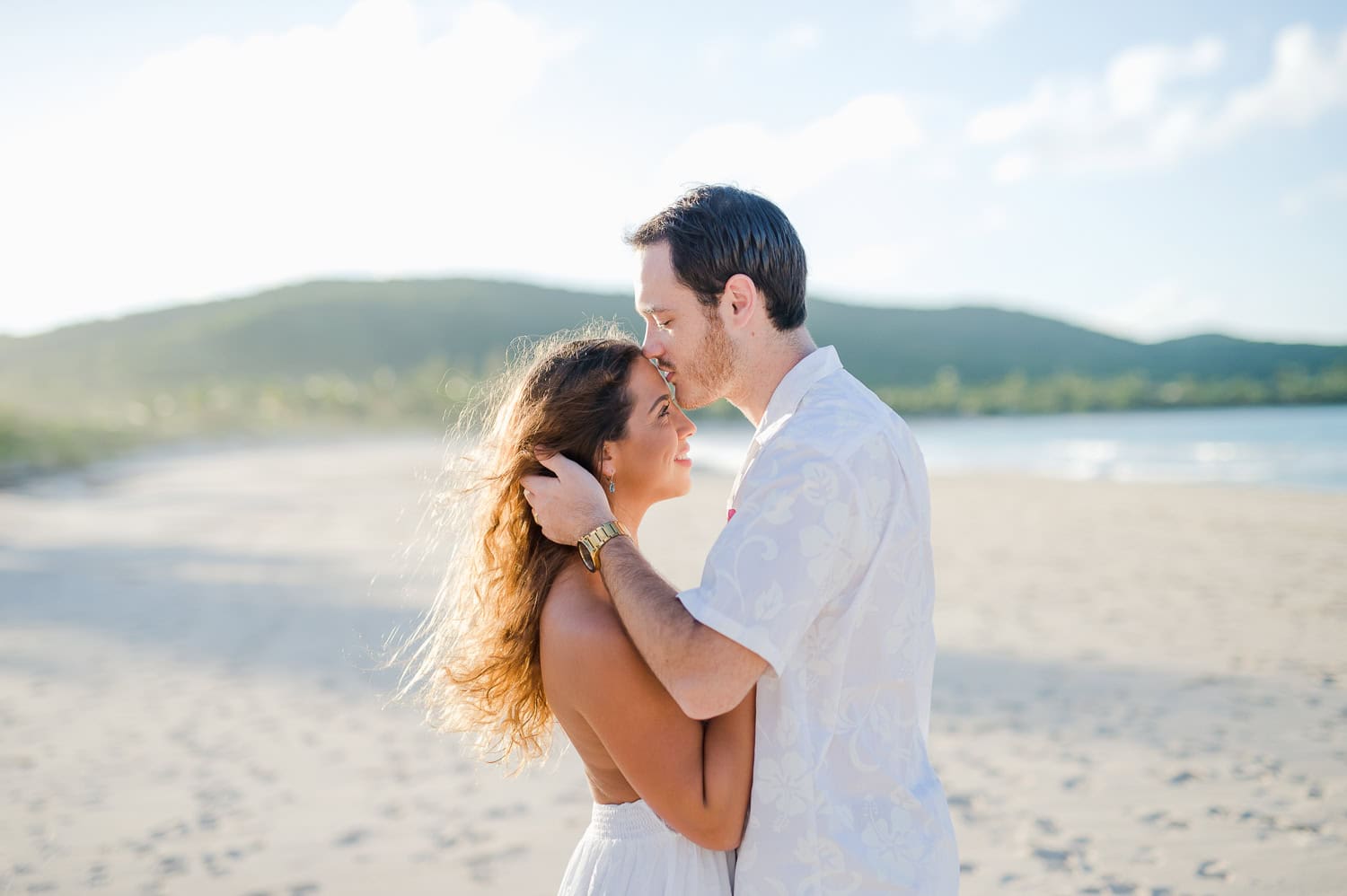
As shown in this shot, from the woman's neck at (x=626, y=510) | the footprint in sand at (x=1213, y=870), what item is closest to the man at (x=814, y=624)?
the woman's neck at (x=626, y=510)

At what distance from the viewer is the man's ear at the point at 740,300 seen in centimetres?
214

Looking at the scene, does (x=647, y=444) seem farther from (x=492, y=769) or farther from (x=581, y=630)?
(x=492, y=769)

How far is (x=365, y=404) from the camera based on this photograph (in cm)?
5956

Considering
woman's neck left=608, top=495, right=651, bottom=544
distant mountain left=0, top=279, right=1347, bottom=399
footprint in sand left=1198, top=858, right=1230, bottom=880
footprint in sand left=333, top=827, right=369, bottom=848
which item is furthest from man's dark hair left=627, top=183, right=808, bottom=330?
distant mountain left=0, top=279, right=1347, bottom=399

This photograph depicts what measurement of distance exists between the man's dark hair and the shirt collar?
0.14m

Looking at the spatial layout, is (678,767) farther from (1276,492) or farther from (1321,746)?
(1276,492)

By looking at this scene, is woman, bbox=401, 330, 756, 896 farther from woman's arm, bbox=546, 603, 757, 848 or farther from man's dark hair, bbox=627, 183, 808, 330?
man's dark hair, bbox=627, 183, 808, 330

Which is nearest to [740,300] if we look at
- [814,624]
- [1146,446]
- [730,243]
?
[730,243]

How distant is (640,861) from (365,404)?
6032 cm

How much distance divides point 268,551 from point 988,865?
41.6 feet

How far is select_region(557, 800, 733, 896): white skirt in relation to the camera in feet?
6.66

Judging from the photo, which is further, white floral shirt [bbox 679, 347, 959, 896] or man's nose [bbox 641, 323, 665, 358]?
man's nose [bbox 641, 323, 665, 358]

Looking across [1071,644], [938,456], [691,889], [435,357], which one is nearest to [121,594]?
[1071,644]

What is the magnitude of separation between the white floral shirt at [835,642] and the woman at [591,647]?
0.11 metres
